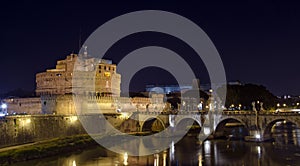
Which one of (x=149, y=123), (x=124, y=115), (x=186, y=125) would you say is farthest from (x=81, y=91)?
(x=186, y=125)

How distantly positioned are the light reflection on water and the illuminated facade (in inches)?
1035

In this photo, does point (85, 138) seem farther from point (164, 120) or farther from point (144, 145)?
point (164, 120)

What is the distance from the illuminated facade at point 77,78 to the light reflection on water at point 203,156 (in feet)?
86.2

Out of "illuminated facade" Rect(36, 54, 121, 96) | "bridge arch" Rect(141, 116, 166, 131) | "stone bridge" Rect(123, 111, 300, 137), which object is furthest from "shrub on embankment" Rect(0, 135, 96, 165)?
"illuminated facade" Rect(36, 54, 121, 96)

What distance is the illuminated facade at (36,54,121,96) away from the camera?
178 feet

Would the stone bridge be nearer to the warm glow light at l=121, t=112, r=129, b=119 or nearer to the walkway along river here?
the warm glow light at l=121, t=112, r=129, b=119

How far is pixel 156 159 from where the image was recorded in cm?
2466

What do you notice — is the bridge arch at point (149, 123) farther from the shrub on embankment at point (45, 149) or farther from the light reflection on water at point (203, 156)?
the light reflection on water at point (203, 156)

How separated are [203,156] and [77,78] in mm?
33546

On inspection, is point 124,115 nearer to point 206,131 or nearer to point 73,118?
point 73,118

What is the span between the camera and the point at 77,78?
178 ft

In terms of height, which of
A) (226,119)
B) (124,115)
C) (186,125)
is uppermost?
(124,115)

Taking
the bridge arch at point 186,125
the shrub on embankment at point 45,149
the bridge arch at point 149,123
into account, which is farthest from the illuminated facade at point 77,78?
the shrub on embankment at point 45,149

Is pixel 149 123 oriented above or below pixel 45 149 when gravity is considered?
above
